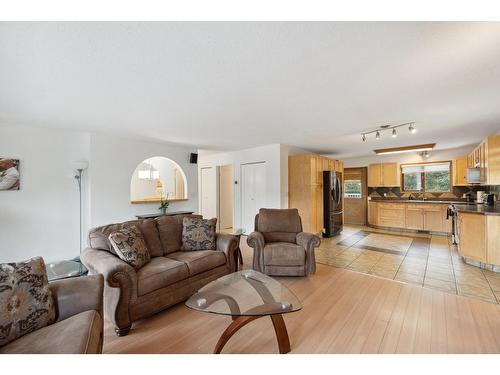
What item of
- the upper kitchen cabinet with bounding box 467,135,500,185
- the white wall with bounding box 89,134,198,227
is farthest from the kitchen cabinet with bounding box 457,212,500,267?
the white wall with bounding box 89,134,198,227

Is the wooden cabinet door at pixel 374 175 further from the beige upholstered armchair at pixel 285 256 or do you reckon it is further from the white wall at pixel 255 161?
the beige upholstered armchair at pixel 285 256

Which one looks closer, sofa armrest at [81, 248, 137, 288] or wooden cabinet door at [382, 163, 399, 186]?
sofa armrest at [81, 248, 137, 288]

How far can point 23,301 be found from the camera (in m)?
1.27

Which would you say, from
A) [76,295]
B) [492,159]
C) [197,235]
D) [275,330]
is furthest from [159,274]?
[492,159]

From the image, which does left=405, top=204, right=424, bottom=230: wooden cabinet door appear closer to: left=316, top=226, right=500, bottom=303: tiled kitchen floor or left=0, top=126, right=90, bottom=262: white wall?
left=316, top=226, right=500, bottom=303: tiled kitchen floor

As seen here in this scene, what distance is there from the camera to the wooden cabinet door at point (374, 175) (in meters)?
6.54

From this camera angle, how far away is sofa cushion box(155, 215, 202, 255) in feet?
9.25

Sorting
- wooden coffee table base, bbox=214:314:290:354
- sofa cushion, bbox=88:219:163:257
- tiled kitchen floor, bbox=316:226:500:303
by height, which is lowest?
tiled kitchen floor, bbox=316:226:500:303

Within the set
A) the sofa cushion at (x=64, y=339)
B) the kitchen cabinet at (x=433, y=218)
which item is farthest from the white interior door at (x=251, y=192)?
the sofa cushion at (x=64, y=339)

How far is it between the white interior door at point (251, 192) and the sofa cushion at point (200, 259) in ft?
9.21

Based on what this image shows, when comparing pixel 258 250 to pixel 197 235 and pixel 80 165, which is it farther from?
pixel 80 165

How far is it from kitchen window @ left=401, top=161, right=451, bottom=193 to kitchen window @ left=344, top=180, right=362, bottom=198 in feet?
3.94

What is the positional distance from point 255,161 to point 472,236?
4.16 meters
